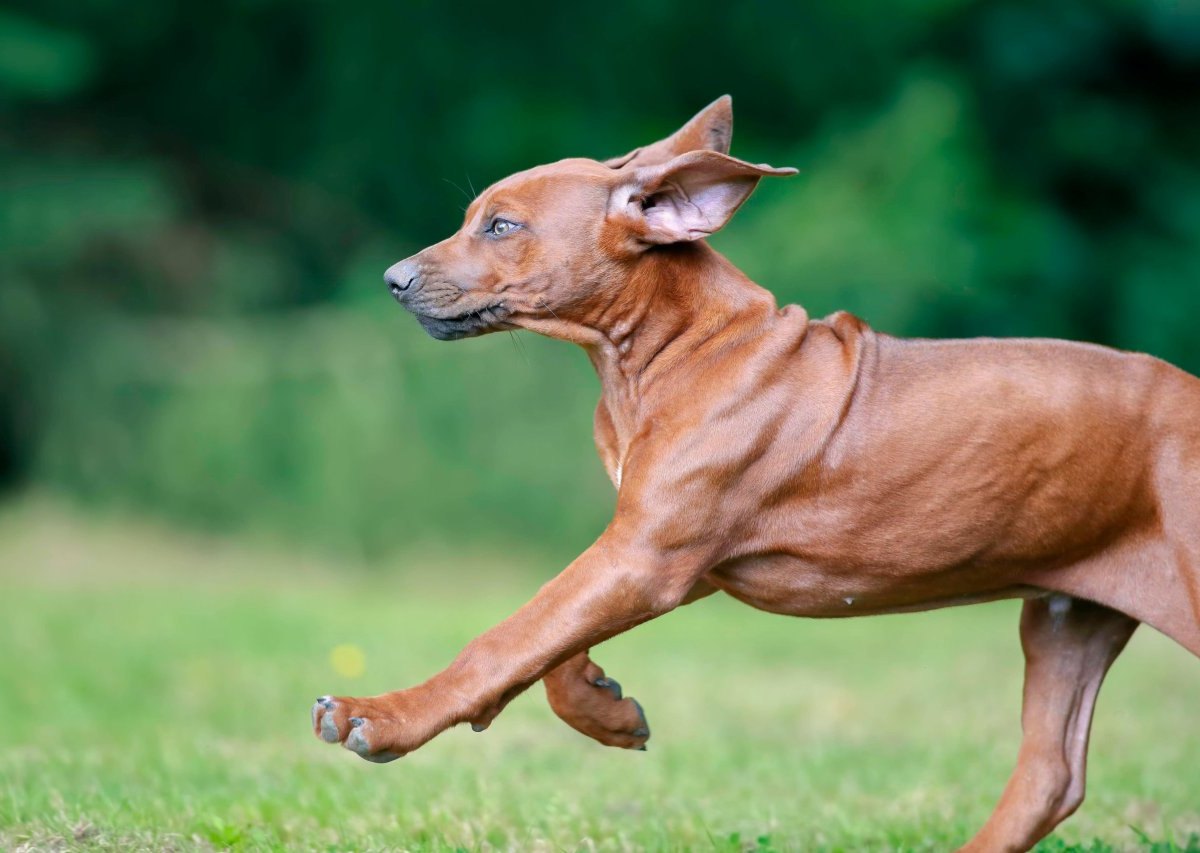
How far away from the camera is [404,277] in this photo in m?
4.25

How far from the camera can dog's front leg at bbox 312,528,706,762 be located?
370cm

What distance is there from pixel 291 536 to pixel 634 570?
9559 mm

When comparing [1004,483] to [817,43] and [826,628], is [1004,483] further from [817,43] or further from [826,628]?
[817,43]

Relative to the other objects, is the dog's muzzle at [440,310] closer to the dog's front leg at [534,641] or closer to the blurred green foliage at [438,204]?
the dog's front leg at [534,641]

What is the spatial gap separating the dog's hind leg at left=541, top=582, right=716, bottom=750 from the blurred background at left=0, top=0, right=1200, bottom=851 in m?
0.80

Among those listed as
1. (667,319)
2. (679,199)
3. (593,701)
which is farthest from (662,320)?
(593,701)

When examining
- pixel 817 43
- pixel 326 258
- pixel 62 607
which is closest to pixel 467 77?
pixel 326 258

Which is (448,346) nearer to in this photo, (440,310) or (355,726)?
(440,310)

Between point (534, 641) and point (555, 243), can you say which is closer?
point (534, 641)

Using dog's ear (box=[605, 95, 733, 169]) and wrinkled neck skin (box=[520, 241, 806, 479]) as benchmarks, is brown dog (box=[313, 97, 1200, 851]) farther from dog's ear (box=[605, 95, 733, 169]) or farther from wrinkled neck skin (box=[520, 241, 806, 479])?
dog's ear (box=[605, 95, 733, 169])

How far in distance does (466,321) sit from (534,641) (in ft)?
3.07

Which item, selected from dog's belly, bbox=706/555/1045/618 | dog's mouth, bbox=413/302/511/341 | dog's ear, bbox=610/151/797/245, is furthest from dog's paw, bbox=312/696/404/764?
dog's ear, bbox=610/151/797/245

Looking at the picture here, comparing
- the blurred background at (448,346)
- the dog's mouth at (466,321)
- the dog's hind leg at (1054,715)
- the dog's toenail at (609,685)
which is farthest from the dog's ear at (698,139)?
the blurred background at (448,346)

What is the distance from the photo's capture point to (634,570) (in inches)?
152
